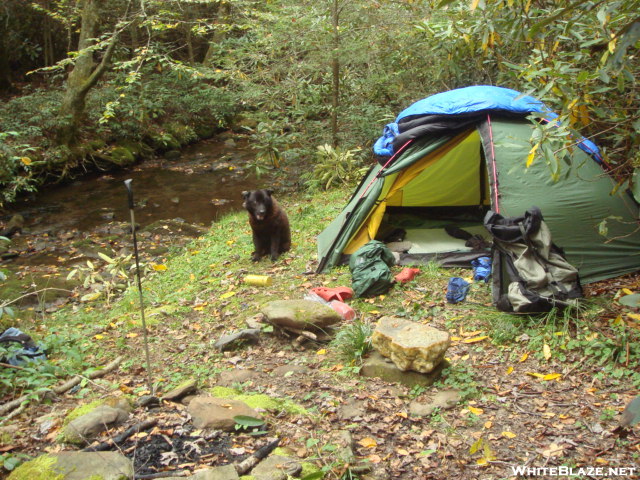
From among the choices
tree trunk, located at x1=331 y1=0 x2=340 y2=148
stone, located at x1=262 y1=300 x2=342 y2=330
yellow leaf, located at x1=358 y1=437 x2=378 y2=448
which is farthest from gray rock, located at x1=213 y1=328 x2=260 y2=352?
tree trunk, located at x1=331 y1=0 x2=340 y2=148

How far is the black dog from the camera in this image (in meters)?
6.61

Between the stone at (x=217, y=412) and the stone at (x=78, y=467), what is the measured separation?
524 mm

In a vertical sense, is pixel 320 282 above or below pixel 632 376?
below

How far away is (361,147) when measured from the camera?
11.3 meters

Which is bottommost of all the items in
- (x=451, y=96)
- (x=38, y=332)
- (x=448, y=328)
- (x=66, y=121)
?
(x=38, y=332)

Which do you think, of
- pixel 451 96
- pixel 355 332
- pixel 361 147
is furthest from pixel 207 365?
pixel 361 147

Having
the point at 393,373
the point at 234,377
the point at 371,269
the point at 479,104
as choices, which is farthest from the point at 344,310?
the point at 479,104

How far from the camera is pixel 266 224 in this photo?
6754 millimetres

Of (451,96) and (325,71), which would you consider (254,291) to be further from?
(325,71)

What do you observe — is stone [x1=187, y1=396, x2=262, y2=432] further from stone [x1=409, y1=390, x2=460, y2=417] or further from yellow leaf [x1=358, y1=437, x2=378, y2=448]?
stone [x1=409, y1=390, x2=460, y2=417]

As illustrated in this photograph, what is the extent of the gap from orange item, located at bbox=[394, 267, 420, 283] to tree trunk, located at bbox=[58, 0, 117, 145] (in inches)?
381

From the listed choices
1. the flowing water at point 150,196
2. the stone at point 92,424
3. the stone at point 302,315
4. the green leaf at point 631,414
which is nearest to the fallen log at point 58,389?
the stone at point 92,424

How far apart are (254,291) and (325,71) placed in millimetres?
6497

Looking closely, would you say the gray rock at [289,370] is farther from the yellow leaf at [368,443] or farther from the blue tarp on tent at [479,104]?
the blue tarp on tent at [479,104]
